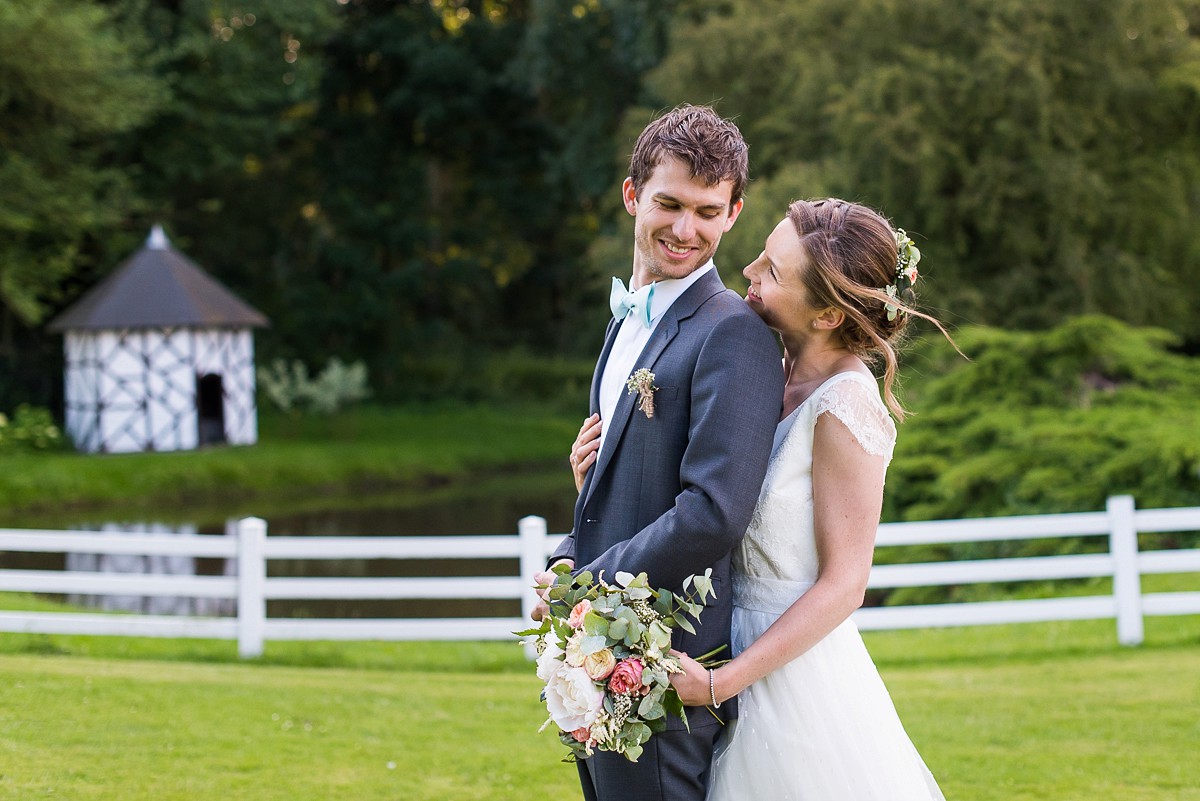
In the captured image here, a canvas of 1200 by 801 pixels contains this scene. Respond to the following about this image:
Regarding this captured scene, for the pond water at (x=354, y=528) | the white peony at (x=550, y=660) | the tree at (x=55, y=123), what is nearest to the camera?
the white peony at (x=550, y=660)

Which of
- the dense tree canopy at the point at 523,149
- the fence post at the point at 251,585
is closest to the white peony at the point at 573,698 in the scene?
the fence post at the point at 251,585

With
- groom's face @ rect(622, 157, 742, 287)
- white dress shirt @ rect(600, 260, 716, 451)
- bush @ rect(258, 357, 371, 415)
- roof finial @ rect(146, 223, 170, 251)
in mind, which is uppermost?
roof finial @ rect(146, 223, 170, 251)

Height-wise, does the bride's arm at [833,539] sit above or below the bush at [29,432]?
below

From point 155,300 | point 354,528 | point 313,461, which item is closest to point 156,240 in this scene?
point 155,300

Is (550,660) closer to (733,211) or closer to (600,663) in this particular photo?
(600,663)

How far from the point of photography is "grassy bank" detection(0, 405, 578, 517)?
70.2 ft

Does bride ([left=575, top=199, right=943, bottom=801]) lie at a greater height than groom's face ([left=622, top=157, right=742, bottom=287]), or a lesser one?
lesser

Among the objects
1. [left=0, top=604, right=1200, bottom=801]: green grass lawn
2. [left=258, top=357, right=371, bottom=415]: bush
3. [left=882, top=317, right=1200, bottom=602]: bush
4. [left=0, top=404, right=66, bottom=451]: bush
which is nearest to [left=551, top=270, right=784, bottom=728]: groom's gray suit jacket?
[left=0, top=604, right=1200, bottom=801]: green grass lawn

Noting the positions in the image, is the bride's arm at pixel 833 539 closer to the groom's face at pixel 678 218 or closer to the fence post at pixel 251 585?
the groom's face at pixel 678 218

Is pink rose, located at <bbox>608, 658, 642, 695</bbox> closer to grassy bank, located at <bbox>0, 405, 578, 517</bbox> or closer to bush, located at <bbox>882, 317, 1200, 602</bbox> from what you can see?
bush, located at <bbox>882, 317, 1200, 602</bbox>

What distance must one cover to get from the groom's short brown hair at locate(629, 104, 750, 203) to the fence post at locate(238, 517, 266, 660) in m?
6.12

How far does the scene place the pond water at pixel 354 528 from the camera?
503 inches

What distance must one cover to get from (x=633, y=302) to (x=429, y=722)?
14.0 ft

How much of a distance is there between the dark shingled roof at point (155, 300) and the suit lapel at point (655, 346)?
2264 cm
